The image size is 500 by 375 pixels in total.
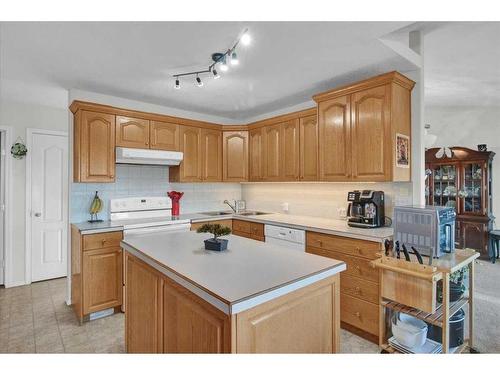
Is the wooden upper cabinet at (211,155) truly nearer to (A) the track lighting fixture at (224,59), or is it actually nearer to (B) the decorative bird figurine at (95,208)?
(A) the track lighting fixture at (224,59)

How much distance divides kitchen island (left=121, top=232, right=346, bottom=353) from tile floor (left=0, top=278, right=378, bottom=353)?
0.71 m

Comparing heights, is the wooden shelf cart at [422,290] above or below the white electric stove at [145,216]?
below

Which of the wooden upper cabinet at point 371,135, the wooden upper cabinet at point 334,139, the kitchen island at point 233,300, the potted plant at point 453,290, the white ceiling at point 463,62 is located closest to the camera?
the kitchen island at point 233,300

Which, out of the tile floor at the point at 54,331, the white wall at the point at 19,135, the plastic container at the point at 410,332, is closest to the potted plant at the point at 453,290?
the plastic container at the point at 410,332

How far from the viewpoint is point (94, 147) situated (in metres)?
2.97

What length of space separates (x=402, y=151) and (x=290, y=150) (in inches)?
50.0

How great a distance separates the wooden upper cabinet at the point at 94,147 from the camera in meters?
2.89

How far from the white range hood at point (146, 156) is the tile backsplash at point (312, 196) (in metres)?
1.34

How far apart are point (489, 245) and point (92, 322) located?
5.68 meters

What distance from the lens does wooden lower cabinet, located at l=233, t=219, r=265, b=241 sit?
130 inches

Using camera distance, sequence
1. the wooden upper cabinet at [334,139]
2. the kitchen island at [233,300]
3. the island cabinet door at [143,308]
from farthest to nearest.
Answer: the wooden upper cabinet at [334,139] < the island cabinet door at [143,308] < the kitchen island at [233,300]

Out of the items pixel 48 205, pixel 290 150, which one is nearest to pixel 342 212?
pixel 290 150

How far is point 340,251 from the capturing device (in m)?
2.51
